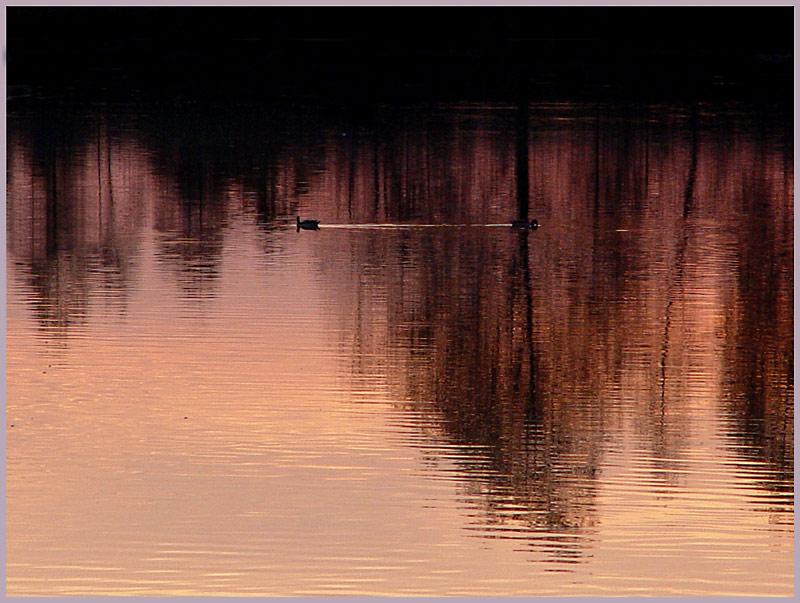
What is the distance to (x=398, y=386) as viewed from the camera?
15469mm

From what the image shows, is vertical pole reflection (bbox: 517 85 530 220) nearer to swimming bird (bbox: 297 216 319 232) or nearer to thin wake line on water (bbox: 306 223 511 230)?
thin wake line on water (bbox: 306 223 511 230)

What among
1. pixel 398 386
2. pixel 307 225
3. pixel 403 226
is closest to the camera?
pixel 398 386

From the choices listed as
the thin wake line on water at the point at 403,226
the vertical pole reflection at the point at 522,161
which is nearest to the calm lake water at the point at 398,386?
the thin wake line on water at the point at 403,226

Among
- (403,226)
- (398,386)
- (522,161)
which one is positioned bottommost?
(398,386)

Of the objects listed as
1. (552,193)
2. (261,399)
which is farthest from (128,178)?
(261,399)

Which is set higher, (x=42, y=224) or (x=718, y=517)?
(x=42, y=224)

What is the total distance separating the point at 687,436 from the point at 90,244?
→ 1088cm

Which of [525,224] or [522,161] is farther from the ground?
[522,161]

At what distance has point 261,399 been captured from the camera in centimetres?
1480

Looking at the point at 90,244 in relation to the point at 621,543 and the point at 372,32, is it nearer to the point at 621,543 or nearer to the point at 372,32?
the point at 621,543

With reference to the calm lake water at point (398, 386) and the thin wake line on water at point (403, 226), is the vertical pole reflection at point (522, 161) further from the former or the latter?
the thin wake line on water at point (403, 226)

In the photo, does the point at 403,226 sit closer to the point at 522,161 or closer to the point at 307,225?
the point at 307,225

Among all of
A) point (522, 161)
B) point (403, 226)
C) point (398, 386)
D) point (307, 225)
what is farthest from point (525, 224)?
point (398, 386)

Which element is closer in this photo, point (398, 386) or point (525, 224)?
point (398, 386)
